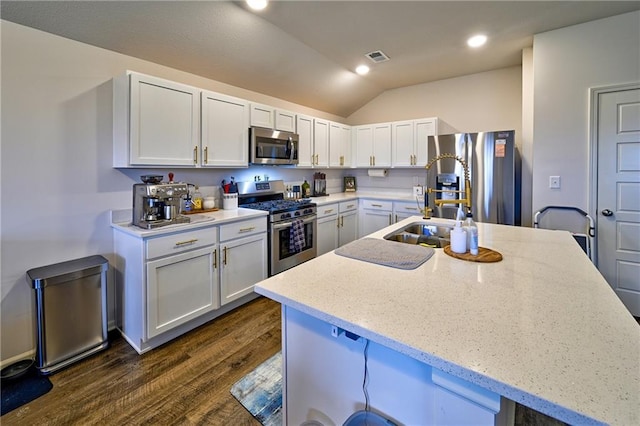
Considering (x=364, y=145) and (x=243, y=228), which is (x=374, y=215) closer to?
(x=364, y=145)

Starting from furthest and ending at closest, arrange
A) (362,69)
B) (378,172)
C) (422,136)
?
(378,172)
(422,136)
(362,69)

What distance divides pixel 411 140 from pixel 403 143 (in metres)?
0.13

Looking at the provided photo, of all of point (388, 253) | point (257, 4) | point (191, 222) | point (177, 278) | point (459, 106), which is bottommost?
point (177, 278)

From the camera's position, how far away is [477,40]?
307cm

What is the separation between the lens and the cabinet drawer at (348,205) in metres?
4.33

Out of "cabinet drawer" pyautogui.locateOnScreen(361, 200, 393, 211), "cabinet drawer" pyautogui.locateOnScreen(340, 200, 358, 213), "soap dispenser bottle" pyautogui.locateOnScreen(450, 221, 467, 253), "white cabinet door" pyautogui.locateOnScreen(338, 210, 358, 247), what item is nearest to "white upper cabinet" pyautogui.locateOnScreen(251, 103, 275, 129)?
"cabinet drawer" pyautogui.locateOnScreen(340, 200, 358, 213)

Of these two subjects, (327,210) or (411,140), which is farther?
(411,140)

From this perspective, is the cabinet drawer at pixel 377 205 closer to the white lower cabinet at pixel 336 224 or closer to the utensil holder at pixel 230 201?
the white lower cabinet at pixel 336 224

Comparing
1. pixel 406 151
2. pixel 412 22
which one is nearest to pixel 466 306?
pixel 412 22

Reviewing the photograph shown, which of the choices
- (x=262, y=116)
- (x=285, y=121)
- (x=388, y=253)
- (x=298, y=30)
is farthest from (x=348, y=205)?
(x=388, y=253)

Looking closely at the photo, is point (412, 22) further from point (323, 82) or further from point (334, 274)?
point (334, 274)

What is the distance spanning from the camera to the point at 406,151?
14.1ft

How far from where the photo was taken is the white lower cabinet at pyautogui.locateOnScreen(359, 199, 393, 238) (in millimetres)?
4340

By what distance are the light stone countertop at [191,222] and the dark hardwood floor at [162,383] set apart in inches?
36.2
